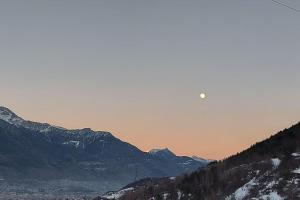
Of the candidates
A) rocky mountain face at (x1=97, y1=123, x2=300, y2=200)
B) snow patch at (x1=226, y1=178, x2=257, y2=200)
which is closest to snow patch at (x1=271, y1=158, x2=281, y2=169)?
rocky mountain face at (x1=97, y1=123, x2=300, y2=200)

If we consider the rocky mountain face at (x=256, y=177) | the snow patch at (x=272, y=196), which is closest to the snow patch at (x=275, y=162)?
the rocky mountain face at (x=256, y=177)

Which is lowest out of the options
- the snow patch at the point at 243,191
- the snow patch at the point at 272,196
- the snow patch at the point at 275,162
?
the snow patch at the point at 272,196

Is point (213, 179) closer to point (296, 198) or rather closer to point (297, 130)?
point (297, 130)

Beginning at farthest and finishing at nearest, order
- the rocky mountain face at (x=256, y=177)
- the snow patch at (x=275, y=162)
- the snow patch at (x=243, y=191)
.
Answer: the snow patch at (x=275, y=162) → the snow patch at (x=243, y=191) → the rocky mountain face at (x=256, y=177)

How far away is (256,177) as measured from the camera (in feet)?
243

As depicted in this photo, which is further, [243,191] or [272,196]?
[243,191]

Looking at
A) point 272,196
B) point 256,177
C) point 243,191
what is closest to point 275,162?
point 256,177

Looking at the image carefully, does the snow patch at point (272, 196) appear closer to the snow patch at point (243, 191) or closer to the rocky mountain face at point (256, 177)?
the rocky mountain face at point (256, 177)

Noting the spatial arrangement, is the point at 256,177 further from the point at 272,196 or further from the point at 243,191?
the point at 272,196

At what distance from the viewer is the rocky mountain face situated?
67.1 metres

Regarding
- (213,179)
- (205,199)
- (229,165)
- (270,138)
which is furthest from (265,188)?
(270,138)

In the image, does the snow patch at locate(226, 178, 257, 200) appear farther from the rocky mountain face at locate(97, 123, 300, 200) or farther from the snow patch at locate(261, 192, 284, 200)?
the snow patch at locate(261, 192, 284, 200)

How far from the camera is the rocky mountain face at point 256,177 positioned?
67.1 meters

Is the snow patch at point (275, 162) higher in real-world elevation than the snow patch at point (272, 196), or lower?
higher
